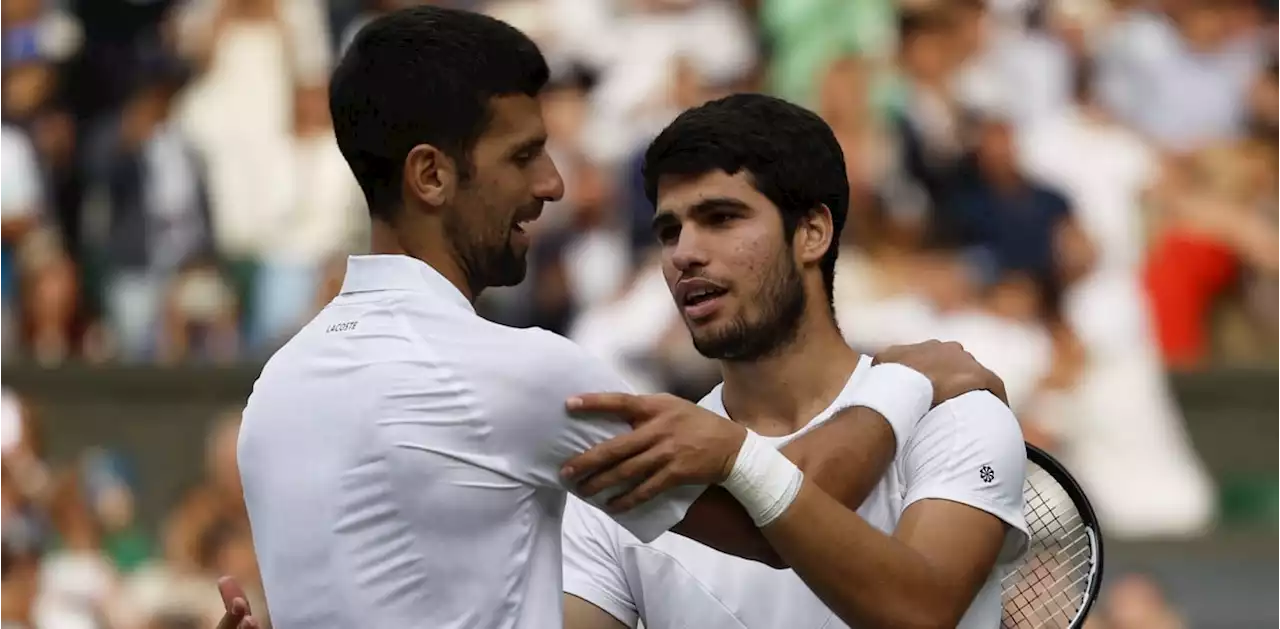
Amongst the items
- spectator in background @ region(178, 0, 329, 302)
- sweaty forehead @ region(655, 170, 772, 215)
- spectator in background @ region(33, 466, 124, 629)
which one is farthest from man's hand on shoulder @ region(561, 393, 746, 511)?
spectator in background @ region(178, 0, 329, 302)

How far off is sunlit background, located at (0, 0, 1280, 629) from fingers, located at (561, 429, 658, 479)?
517cm

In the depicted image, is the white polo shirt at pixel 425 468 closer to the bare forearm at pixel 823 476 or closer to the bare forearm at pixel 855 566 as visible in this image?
the bare forearm at pixel 823 476

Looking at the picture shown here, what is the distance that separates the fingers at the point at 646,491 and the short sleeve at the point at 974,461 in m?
0.61

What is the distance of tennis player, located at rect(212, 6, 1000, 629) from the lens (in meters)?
3.44

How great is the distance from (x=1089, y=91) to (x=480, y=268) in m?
7.70

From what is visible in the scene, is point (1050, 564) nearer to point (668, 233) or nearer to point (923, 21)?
point (668, 233)

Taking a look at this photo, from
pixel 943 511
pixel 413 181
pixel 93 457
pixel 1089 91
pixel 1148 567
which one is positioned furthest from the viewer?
pixel 1089 91

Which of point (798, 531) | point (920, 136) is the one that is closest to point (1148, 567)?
point (920, 136)

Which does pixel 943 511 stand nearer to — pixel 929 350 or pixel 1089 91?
pixel 929 350

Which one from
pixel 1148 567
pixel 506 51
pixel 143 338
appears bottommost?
pixel 1148 567

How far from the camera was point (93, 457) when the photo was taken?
33.5ft

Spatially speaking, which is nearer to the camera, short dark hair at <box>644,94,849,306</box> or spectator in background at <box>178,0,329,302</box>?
short dark hair at <box>644,94,849,306</box>

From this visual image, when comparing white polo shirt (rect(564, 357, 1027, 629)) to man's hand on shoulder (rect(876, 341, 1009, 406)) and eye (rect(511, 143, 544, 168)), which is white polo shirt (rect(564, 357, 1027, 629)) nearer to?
man's hand on shoulder (rect(876, 341, 1009, 406))

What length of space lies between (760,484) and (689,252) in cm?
86
